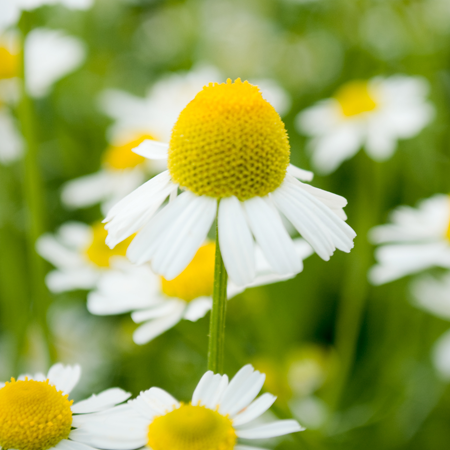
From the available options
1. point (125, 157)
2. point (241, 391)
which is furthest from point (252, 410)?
point (125, 157)

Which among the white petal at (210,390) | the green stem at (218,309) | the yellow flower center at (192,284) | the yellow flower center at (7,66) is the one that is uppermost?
the yellow flower center at (7,66)

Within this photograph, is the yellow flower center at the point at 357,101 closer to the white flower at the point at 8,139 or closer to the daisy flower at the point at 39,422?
the white flower at the point at 8,139

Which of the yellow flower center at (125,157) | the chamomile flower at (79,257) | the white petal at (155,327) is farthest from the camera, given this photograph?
the yellow flower center at (125,157)

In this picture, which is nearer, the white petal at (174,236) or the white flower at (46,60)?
the white petal at (174,236)

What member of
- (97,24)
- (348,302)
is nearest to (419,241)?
(348,302)

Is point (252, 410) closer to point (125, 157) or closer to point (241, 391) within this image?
point (241, 391)

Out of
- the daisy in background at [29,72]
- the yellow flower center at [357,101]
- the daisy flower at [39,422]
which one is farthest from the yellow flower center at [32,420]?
the yellow flower center at [357,101]
